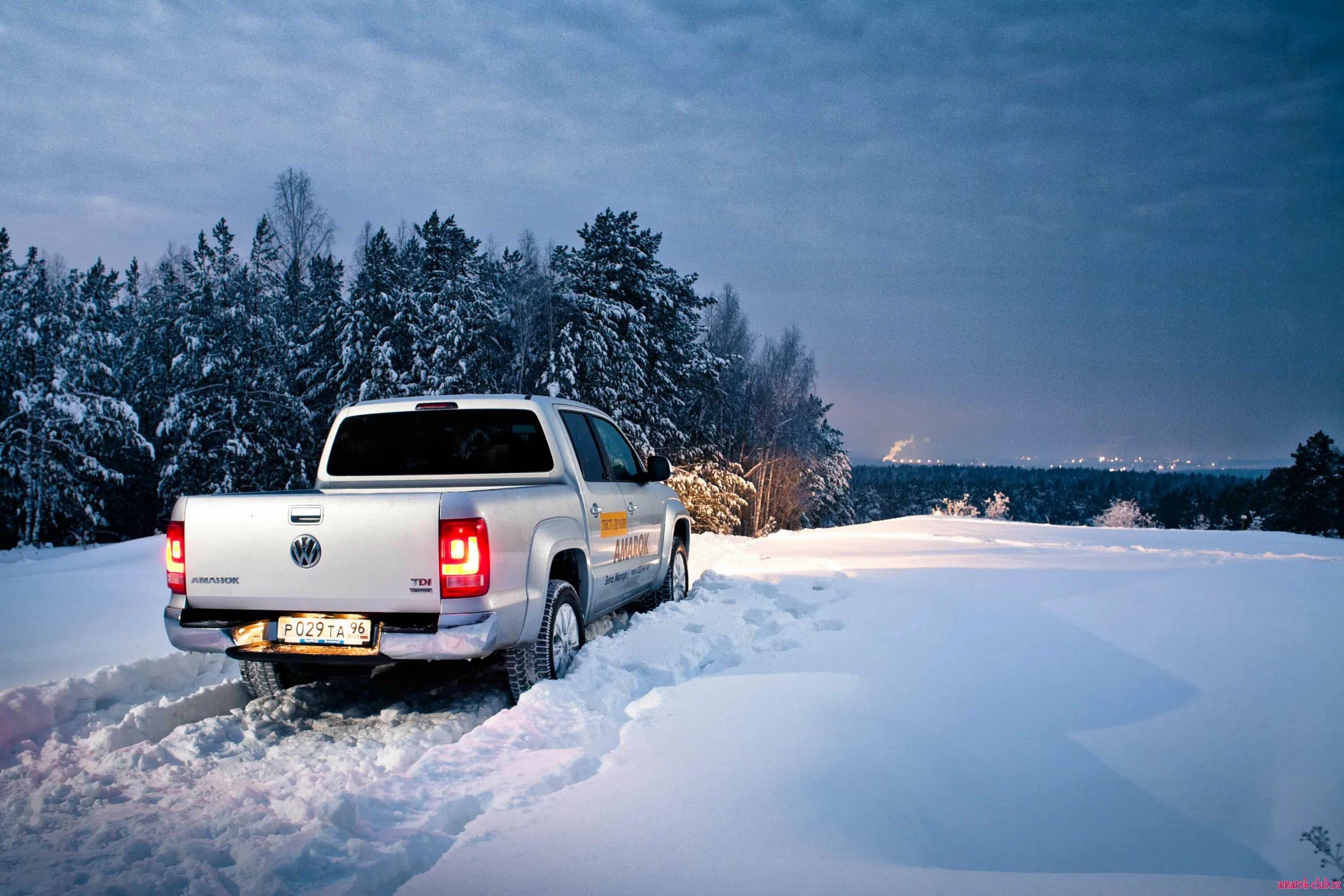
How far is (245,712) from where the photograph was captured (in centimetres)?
474

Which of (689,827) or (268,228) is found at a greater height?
(268,228)

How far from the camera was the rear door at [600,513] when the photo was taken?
5.63 m

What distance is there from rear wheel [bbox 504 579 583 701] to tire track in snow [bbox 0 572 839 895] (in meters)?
0.13

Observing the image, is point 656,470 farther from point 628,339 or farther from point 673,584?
point 628,339

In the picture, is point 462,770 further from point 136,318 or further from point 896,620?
point 136,318

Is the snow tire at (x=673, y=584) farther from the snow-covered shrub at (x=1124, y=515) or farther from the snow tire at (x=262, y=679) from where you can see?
the snow-covered shrub at (x=1124, y=515)

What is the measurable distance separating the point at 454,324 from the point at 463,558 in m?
24.7

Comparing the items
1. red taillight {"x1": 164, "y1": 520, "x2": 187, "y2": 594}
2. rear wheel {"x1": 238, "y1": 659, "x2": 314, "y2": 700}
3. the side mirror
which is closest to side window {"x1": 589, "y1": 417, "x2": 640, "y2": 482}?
the side mirror

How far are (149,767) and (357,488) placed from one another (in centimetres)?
230

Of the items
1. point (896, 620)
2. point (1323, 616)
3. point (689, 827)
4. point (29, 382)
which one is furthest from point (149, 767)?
point (29, 382)

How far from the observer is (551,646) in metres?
4.74

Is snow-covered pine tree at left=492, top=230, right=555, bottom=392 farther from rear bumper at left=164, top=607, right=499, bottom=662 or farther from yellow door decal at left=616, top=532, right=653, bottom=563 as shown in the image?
rear bumper at left=164, top=607, right=499, bottom=662

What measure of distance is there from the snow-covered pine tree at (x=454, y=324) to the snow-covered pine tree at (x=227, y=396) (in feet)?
18.8

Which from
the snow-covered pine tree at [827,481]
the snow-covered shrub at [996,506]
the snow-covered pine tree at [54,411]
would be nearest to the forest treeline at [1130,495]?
the snow-covered shrub at [996,506]
